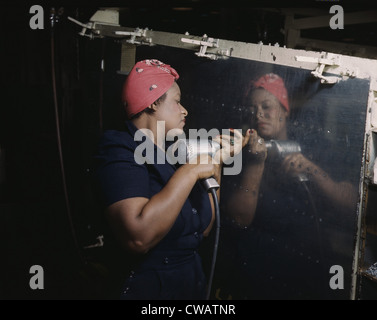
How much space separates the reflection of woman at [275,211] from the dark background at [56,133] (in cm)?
174

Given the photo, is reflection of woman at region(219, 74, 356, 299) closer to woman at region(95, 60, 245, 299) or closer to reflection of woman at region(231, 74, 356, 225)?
reflection of woman at region(231, 74, 356, 225)

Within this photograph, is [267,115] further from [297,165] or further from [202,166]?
[202,166]

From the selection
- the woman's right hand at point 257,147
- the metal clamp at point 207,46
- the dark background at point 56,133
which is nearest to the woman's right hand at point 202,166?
the woman's right hand at point 257,147

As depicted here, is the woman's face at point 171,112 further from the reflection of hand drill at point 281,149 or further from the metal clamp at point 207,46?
the reflection of hand drill at point 281,149

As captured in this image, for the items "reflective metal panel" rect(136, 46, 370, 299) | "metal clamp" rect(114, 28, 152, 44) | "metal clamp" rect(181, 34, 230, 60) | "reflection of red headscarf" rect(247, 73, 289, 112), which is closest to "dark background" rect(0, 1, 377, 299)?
"metal clamp" rect(114, 28, 152, 44)

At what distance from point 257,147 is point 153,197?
921 mm

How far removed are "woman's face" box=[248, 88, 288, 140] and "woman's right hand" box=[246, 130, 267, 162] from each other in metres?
0.04

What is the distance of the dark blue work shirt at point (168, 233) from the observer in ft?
6.93

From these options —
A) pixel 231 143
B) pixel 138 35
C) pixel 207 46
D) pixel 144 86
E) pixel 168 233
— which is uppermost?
pixel 138 35

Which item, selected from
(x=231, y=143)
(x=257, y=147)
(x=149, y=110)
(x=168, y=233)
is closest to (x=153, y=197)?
(x=168, y=233)

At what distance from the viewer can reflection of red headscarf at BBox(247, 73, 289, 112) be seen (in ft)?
7.72

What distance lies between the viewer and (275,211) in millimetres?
2547

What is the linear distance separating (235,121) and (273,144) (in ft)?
1.16
